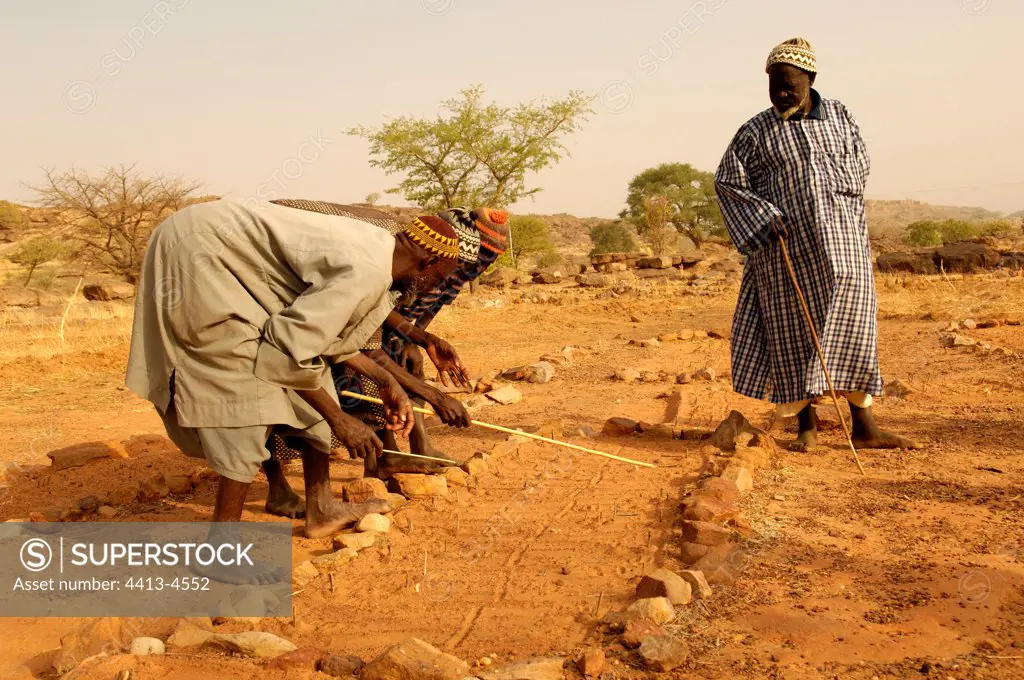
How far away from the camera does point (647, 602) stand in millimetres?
2717

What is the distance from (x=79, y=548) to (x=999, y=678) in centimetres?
352

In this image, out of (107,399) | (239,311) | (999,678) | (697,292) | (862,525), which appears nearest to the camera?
(999,678)

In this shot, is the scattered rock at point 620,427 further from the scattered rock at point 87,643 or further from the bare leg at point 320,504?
the scattered rock at point 87,643

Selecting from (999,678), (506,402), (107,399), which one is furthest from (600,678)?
(107,399)

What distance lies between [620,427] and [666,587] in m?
2.78

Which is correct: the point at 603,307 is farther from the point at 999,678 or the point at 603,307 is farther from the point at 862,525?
the point at 999,678

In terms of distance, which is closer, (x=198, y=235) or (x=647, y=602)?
(x=647, y=602)

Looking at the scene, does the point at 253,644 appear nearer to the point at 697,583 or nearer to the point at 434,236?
the point at 697,583

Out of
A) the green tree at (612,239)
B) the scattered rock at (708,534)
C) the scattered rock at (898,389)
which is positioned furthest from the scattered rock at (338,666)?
the green tree at (612,239)

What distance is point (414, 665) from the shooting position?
2416 millimetres

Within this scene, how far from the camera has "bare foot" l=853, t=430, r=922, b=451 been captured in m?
4.98

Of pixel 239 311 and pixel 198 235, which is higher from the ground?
pixel 198 235

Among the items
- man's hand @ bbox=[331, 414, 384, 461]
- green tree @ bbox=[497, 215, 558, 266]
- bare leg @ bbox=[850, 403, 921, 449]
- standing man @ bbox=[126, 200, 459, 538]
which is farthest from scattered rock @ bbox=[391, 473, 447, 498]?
green tree @ bbox=[497, 215, 558, 266]

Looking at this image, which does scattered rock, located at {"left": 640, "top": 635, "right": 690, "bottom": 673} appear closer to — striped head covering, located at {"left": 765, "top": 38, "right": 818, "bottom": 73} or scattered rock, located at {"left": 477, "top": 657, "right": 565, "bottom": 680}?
scattered rock, located at {"left": 477, "top": 657, "right": 565, "bottom": 680}
